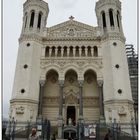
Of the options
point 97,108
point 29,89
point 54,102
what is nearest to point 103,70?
point 97,108

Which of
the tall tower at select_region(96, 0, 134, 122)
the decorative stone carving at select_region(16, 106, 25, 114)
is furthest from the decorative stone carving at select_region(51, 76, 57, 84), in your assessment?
the tall tower at select_region(96, 0, 134, 122)

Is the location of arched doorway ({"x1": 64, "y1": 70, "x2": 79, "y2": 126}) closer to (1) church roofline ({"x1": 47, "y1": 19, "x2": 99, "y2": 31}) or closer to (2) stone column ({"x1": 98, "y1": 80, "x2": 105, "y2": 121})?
(2) stone column ({"x1": 98, "y1": 80, "x2": 105, "y2": 121})

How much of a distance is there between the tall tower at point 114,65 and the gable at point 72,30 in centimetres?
129

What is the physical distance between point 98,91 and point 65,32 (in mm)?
8333

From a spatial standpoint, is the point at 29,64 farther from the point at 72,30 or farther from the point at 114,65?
the point at 114,65

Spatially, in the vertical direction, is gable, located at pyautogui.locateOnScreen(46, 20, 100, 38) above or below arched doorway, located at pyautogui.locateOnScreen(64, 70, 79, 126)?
above

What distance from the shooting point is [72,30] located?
83.9 feet

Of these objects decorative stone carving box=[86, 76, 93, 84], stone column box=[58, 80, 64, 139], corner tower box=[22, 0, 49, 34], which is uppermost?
corner tower box=[22, 0, 49, 34]

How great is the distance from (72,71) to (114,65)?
484 centimetres

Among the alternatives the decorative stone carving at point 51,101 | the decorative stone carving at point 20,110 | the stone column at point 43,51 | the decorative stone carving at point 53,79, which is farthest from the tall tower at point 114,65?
the decorative stone carving at point 20,110

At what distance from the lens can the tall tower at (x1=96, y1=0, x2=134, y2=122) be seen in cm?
1997

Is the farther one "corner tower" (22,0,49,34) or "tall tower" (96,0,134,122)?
"corner tower" (22,0,49,34)

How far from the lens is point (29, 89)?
2125 centimetres

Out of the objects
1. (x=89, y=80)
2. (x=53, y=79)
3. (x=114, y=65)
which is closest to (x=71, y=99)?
(x=89, y=80)
